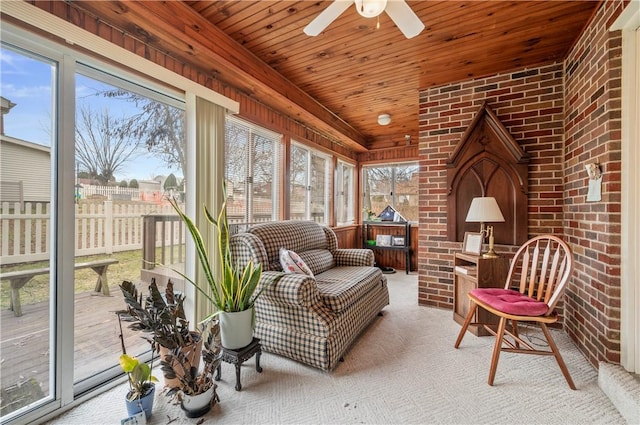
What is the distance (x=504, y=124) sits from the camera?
272cm

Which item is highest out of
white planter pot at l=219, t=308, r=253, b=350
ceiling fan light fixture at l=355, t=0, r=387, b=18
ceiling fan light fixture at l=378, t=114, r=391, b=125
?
ceiling fan light fixture at l=378, t=114, r=391, b=125

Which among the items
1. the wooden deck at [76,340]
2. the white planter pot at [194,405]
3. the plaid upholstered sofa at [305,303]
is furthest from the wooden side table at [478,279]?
the wooden deck at [76,340]

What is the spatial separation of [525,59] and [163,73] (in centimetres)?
310

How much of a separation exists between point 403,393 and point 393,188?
4023mm

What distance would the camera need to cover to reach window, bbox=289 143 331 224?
3779mm

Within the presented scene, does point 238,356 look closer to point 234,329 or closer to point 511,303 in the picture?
point 234,329

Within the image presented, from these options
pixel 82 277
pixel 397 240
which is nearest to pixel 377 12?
pixel 82 277

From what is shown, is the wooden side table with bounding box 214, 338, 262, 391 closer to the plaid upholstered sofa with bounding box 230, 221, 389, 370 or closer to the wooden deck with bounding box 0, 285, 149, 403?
the plaid upholstered sofa with bounding box 230, 221, 389, 370

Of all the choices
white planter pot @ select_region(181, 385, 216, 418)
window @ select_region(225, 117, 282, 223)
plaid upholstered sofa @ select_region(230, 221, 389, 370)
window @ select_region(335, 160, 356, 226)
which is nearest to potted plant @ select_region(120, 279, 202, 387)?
white planter pot @ select_region(181, 385, 216, 418)

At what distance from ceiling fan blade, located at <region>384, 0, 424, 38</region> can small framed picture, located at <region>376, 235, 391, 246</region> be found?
3.54 metres

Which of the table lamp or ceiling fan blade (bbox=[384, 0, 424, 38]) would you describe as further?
the table lamp

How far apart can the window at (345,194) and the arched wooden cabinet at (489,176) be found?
2.33 metres

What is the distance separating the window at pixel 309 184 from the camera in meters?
3.78

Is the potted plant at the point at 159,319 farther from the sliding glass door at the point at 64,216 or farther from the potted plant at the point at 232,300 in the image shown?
the sliding glass door at the point at 64,216
